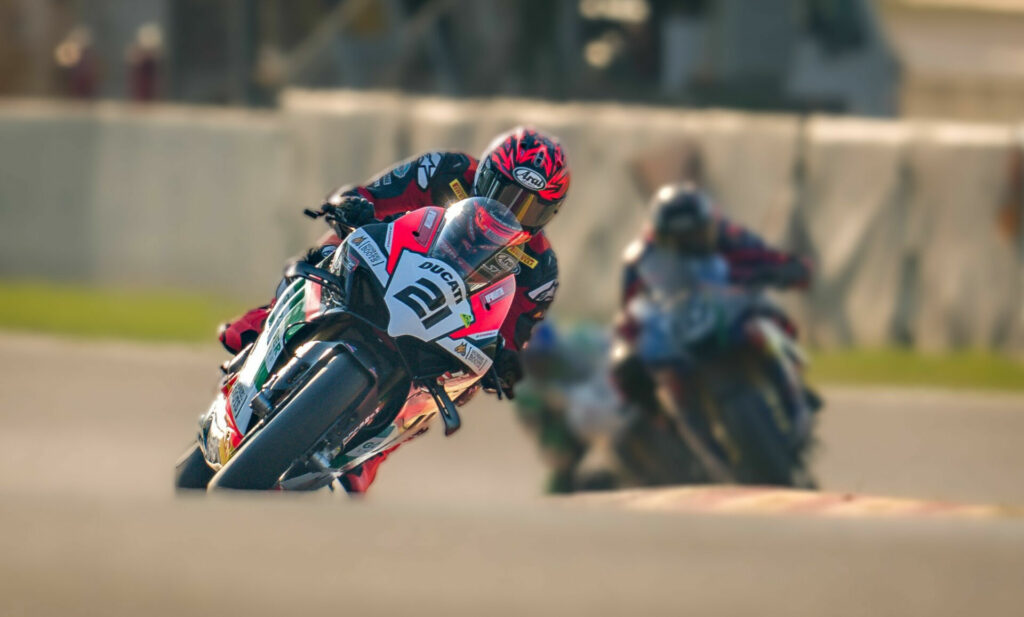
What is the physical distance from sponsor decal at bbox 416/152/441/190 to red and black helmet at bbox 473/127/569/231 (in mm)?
202

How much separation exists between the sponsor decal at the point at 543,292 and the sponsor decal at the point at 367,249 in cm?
49

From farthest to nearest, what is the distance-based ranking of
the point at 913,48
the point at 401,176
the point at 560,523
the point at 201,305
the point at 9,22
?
the point at 913,48
the point at 9,22
the point at 201,305
the point at 401,176
the point at 560,523

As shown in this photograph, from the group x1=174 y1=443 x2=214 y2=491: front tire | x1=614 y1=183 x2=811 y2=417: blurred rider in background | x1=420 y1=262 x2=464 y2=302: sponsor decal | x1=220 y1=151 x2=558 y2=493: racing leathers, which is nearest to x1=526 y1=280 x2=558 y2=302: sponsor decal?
x1=220 y1=151 x2=558 y2=493: racing leathers

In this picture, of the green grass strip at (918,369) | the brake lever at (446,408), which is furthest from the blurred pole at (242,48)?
the brake lever at (446,408)

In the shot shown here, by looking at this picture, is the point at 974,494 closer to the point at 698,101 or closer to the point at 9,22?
the point at 698,101

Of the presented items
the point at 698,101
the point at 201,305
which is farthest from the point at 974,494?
the point at 698,101

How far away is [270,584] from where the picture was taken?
6.94 ft

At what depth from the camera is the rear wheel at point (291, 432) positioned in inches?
145

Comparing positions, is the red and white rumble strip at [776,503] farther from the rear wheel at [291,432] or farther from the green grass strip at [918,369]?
the green grass strip at [918,369]

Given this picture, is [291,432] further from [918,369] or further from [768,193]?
[768,193]

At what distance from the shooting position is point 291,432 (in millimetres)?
3697

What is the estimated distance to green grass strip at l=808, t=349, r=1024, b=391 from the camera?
9.64 meters

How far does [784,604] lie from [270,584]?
28.3 inches

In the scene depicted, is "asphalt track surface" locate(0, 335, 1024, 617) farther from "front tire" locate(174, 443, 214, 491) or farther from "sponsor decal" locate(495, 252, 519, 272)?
"front tire" locate(174, 443, 214, 491)
